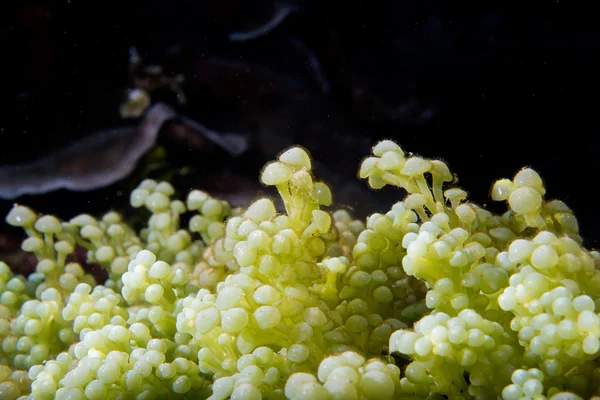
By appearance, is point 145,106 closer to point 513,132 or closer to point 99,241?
point 99,241

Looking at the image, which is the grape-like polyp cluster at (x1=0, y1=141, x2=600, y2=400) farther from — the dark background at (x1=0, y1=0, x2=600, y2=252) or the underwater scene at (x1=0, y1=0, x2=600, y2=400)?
the dark background at (x1=0, y1=0, x2=600, y2=252)

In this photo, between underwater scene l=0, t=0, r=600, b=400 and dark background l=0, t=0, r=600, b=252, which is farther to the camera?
dark background l=0, t=0, r=600, b=252

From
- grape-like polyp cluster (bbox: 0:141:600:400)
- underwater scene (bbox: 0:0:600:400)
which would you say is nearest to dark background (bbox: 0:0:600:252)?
underwater scene (bbox: 0:0:600:400)

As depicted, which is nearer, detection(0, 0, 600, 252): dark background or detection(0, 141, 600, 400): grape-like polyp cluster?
detection(0, 141, 600, 400): grape-like polyp cluster

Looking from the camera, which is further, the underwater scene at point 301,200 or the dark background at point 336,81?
the dark background at point 336,81

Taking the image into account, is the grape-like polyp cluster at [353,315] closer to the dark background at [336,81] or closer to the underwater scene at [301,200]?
the underwater scene at [301,200]

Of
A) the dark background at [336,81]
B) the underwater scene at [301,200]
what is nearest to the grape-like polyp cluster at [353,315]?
the underwater scene at [301,200]
